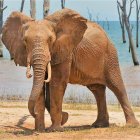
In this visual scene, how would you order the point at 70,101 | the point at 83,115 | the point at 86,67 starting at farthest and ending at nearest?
the point at 70,101
the point at 83,115
the point at 86,67

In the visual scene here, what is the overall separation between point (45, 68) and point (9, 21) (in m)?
1.82

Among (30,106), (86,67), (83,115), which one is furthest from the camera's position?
(83,115)

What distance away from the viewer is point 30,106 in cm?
892

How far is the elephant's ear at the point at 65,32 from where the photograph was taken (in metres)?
9.97

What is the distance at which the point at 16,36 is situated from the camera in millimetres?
10258

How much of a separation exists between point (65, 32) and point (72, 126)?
2.74 metres

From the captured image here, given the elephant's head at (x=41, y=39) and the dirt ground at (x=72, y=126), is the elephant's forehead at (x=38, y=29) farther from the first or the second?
the dirt ground at (x=72, y=126)

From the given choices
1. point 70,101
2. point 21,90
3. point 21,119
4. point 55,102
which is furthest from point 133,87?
point 55,102

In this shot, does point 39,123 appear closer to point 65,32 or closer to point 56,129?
point 56,129

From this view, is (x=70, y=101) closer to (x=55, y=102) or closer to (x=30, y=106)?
(x=55, y=102)

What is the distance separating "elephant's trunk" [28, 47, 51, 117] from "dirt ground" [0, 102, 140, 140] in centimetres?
75

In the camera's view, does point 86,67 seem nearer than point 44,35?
No

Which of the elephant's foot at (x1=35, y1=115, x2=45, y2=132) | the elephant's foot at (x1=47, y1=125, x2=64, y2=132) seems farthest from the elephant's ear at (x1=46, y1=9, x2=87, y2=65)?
the elephant's foot at (x1=47, y1=125, x2=64, y2=132)

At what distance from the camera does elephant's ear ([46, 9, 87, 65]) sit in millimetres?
9969
